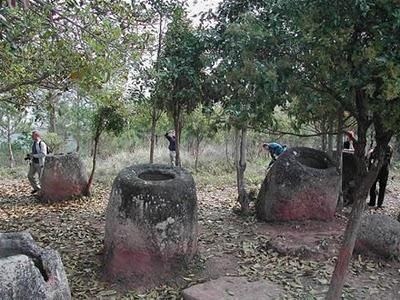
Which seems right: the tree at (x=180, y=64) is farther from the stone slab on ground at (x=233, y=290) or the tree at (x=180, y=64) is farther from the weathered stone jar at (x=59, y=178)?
the weathered stone jar at (x=59, y=178)

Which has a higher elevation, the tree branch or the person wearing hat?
the tree branch

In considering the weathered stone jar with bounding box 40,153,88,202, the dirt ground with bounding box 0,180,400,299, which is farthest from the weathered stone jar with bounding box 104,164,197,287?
the weathered stone jar with bounding box 40,153,88,202

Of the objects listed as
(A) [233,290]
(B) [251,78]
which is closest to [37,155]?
(A) [233,290]

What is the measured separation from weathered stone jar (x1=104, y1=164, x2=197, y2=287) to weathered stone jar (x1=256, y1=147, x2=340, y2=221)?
7.36 feet

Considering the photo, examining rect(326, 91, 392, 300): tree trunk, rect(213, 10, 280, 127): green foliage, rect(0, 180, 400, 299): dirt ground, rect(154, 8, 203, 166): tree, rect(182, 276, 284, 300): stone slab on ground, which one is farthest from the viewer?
rect(154, 8, 203, 166): tree

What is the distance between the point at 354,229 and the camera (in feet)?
13.7

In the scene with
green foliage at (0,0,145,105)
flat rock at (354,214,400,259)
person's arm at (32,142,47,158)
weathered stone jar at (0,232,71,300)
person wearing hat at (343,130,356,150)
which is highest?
green foliage at (0,0,145,105)

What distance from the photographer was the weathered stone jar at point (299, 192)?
730 centimetres

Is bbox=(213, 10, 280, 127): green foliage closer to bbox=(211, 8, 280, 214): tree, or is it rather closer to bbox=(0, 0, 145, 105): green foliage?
bbox=(211, 8, 280, 214): tree

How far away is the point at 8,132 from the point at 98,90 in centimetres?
1219

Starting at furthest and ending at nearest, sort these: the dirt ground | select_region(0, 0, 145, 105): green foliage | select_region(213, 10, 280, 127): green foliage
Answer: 1. the dirt ground
2. select_region(0, 0, 145, 105): green foliage
3. select_region(213, 10, 280, 127): green foliage

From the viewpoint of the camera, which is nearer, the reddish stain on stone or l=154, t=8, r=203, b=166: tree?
l=154, t=8, r=203, b=166: tree

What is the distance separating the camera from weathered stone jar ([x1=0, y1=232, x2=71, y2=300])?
2998 millimetres

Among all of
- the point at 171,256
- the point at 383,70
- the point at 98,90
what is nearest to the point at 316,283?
the point at 171,256
